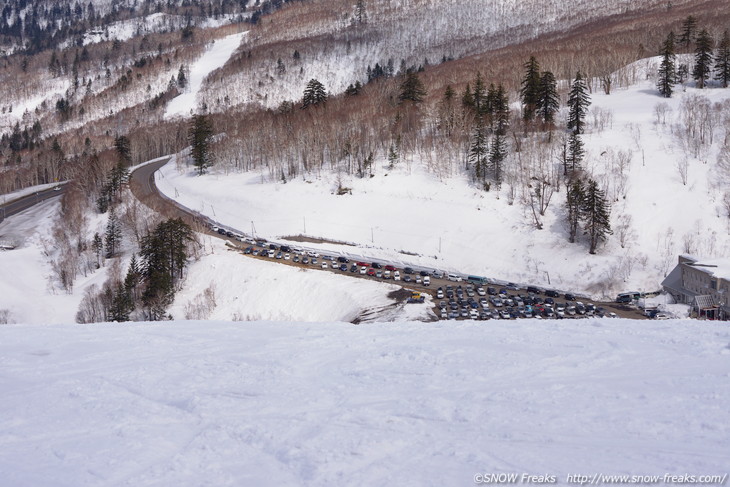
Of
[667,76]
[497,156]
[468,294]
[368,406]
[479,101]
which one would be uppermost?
[667,76]

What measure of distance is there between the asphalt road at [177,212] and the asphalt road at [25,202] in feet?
46.1

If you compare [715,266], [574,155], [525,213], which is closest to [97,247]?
[525,213]

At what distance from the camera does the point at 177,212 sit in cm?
6881

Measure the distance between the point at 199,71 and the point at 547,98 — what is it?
129 meters

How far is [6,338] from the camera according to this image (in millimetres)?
15789

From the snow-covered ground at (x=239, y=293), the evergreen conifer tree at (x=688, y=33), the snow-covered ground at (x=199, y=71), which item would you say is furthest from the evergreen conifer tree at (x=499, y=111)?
the snow-covered ground at (x=199, y=71)

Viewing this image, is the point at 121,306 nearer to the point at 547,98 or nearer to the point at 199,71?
the point at 547,98

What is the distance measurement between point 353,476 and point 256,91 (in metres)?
144

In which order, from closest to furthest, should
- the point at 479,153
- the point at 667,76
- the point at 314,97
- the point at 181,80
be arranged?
the point at 479,153 < the point at 667,76 < the point at 314,97 < the point at 181,80

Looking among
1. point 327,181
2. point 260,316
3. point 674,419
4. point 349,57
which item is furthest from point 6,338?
point 349,57

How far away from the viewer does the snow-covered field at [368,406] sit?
27.0 ft

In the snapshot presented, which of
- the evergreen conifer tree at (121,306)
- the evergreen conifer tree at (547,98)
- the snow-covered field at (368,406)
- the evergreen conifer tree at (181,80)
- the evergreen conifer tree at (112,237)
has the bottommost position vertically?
the evergreen conifer tree at (121,306)

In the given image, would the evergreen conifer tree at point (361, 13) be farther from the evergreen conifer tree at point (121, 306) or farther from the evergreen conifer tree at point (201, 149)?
the evergreen conifer tree at point (121, 306)

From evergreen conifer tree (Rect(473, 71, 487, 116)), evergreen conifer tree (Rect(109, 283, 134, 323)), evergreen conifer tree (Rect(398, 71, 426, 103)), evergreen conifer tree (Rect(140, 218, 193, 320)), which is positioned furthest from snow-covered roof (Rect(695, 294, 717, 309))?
evergreen conifer tree (Rect(398, 71, 426, 103))
